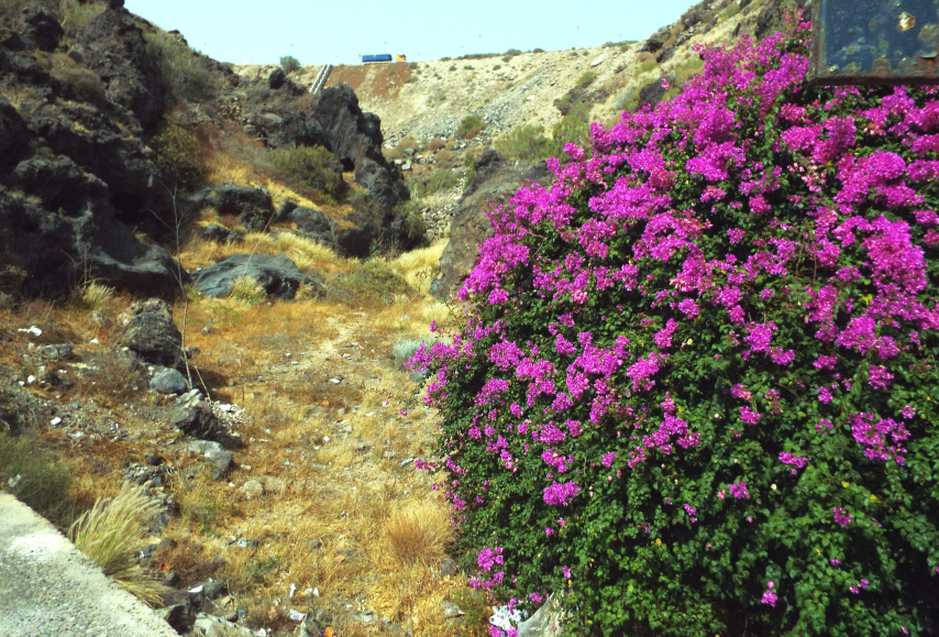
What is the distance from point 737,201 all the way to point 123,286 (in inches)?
426

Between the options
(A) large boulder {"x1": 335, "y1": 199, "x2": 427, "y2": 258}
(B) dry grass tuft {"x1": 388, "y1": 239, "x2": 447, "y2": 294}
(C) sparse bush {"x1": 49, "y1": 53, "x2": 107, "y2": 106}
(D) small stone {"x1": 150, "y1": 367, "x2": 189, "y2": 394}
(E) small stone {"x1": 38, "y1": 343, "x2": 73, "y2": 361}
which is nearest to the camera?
(E) small stone {"x1": 38, "y1": 343, "x2": 73, "y2": 361}

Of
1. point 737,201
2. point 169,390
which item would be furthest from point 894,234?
point 169,390

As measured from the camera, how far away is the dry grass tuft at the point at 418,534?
4879mm

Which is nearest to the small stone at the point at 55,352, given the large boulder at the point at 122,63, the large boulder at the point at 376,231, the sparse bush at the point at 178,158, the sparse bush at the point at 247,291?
the sparse bush at the point at 247,291

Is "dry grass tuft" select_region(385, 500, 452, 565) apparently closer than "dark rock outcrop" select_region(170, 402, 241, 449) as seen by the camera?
Yes

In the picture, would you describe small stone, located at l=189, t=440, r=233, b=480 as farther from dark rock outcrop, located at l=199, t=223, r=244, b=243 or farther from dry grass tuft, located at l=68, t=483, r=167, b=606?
dark rock outcrop, located at l=199, t=223, r=244, b=243

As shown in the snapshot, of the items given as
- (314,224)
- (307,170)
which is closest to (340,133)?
(307,170)

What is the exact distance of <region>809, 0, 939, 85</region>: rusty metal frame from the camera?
3.44ft

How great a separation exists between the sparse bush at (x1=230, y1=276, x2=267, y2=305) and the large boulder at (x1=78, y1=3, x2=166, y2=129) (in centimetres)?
→ 801

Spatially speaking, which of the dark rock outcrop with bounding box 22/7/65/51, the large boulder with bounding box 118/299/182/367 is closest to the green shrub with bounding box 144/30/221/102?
the dark rock outcrop with bounding box 22/7/65/51

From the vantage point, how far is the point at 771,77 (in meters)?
3.63

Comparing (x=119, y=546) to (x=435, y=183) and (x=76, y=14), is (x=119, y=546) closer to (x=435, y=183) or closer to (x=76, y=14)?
(x=76, y=14)

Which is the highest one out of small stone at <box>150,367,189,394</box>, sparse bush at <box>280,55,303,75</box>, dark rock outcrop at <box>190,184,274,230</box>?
sparse bush at <box>280,55,303,75</box>

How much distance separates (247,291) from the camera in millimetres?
12555
